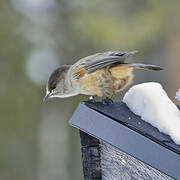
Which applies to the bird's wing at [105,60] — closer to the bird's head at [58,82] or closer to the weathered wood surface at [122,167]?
the bird's head at [58,82]

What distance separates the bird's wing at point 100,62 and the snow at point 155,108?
0.37 m

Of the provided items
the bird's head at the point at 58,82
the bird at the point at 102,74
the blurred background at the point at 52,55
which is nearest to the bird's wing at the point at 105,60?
the bird at the point at 102,74

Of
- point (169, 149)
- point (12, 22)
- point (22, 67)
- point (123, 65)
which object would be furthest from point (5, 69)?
point (169, 149)

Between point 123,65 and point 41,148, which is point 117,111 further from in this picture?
point 41,148

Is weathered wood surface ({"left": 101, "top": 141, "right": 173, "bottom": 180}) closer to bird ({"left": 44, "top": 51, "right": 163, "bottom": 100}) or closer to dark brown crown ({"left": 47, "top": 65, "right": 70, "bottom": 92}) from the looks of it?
bird ({"left": 44, "top": 51, "right": 163, "bottom": 100})

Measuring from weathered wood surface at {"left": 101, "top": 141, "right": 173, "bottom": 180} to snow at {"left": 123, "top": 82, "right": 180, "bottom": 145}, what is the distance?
0.21m

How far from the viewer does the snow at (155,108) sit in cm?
220

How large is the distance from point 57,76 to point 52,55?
25.4ft

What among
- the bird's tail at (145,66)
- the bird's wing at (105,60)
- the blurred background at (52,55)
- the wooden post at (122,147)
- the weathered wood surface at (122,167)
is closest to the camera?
the wooden post at (122,147)

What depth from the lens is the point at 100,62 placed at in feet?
9.97

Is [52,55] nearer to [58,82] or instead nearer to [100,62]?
[58,82]

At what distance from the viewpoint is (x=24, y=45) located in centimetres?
1086

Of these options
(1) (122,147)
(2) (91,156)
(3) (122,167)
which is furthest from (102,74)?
(1) (122,147)

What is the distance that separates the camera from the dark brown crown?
3402 mm
